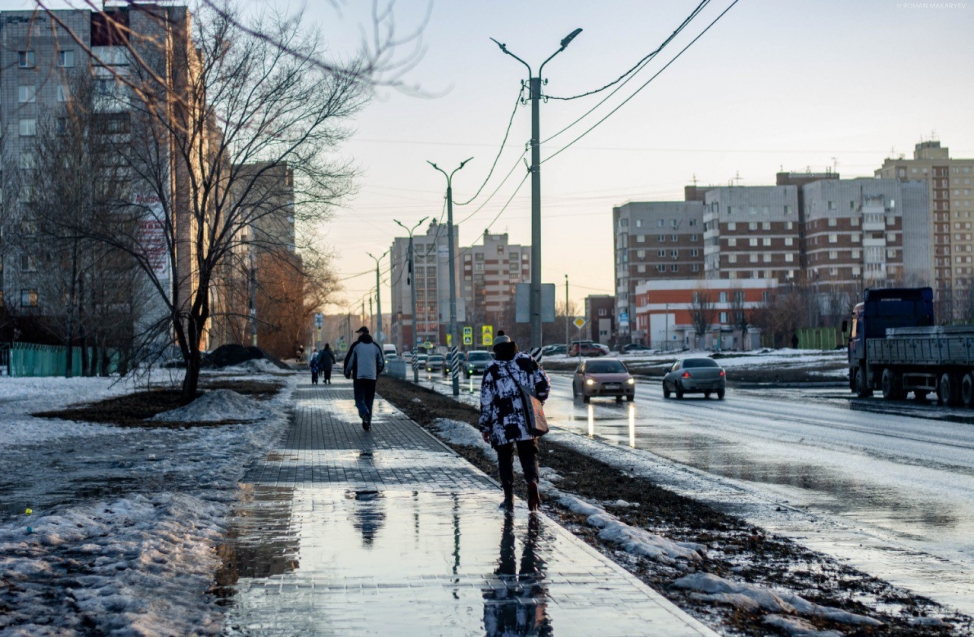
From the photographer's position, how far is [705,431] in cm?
2169

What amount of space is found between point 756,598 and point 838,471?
8.45 m

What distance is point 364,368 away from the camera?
2005 cm

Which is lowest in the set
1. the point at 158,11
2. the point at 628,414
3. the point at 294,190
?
the point at 628,414

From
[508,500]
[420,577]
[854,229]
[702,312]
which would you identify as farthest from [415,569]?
[854,229]

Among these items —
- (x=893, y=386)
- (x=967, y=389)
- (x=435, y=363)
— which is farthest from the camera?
(x=435, y=363)

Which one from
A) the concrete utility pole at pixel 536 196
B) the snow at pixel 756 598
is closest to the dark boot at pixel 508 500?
the snow at pixel 756 598

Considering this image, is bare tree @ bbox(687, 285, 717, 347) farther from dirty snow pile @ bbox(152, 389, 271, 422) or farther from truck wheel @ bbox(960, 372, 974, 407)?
dirty snow pile @ bbox(152, 389, 271, 422)

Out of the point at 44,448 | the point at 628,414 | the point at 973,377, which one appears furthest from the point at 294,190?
the point at 973,377

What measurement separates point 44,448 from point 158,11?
1324cm

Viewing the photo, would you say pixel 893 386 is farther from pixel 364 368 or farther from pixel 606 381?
pixel 364 368

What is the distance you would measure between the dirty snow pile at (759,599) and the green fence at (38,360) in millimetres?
43516

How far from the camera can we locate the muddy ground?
20.0ft

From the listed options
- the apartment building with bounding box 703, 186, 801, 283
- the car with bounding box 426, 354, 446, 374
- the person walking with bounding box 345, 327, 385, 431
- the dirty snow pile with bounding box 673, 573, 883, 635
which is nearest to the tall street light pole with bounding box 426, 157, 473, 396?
the person walking with bounding box 345, 327, 385, 431

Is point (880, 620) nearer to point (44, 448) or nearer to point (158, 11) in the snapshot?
point (158, 11)
